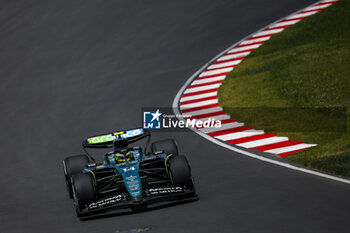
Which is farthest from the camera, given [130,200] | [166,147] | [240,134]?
[240,134]

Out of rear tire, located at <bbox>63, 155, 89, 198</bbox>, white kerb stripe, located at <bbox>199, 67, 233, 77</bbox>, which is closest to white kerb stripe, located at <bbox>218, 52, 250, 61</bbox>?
white kerb stripe, located at <bbox>199, 67, 233, 77</bbox>

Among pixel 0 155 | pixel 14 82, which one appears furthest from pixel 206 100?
pixel 14 82

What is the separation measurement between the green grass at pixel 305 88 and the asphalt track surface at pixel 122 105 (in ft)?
4.97

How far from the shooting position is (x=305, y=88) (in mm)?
18953

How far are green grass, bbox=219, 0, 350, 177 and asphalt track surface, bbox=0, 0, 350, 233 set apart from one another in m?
1.52

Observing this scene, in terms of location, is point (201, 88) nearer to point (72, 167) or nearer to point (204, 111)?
point (204, 111)

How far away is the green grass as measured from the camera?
14.4 m

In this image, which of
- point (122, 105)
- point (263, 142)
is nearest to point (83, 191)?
point (263, 142)

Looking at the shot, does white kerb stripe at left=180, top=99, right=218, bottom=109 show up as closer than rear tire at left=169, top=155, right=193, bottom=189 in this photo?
No

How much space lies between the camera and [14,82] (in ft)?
79.3

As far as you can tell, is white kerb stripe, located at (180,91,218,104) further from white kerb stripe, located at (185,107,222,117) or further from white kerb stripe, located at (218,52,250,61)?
white kerb stripe, located at (218,52,250,61)

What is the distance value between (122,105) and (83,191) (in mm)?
8672

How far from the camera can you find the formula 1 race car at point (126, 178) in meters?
10.8

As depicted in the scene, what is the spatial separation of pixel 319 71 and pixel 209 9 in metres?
8.80
